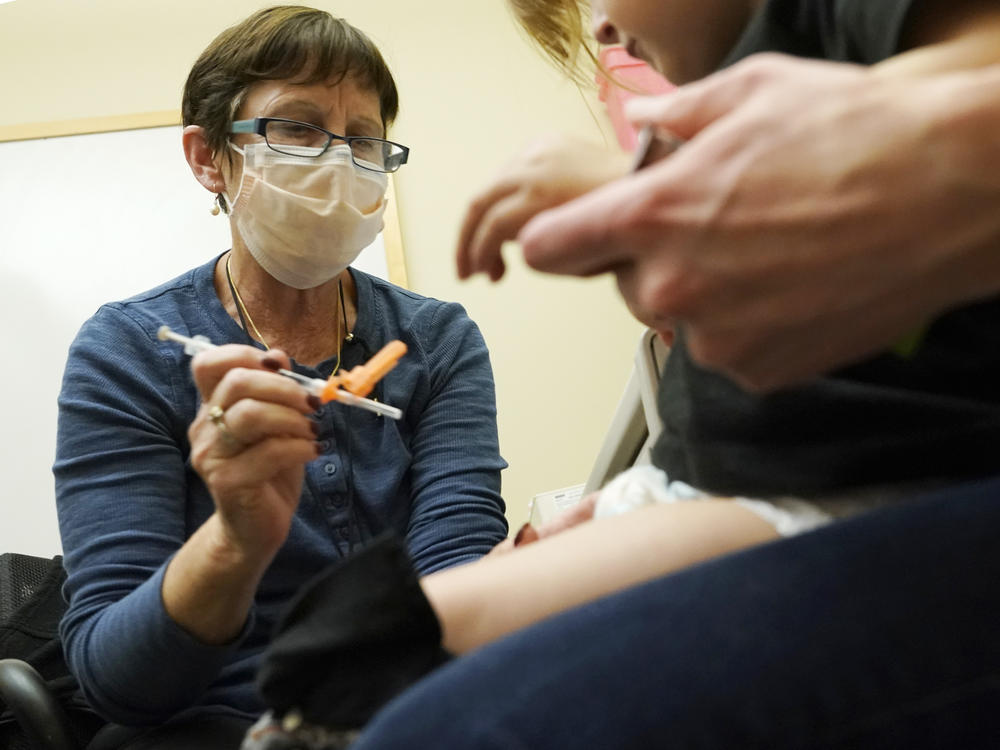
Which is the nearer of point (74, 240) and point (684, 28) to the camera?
point (684, 28)

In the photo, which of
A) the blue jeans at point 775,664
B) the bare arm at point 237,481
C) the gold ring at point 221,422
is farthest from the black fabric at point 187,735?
the blue jeans at point 775,664

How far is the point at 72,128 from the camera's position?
2.19 m

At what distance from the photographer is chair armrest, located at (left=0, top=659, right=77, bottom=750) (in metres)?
0.80

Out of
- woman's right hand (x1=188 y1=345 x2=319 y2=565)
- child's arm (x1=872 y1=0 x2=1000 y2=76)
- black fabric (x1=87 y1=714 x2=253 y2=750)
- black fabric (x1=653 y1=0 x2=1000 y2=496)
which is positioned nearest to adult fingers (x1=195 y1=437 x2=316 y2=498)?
woman's right hand (x1=188 y1=345 x2=319 y2=565)

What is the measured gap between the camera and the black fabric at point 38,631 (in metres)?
0.90

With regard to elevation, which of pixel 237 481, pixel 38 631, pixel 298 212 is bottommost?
pixel 38 631

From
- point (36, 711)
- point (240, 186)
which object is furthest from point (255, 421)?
point (240, 186)

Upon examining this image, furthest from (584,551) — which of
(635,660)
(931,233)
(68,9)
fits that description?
(68,9)

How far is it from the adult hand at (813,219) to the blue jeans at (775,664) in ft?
0.29

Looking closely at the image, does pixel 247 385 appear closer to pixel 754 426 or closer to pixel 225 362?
pixel 225 362

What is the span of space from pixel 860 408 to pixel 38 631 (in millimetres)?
1052

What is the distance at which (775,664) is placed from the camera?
0.96ft

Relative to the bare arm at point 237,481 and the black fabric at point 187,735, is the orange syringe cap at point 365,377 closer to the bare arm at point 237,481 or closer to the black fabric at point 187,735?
the bare arm at point 237,481

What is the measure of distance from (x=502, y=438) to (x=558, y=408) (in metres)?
0.19
